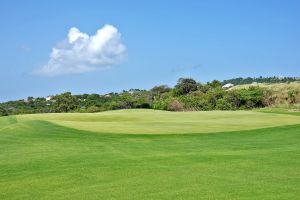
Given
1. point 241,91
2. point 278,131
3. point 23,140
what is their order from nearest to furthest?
1. point 23,140
2. point 278,131
3. point 241,91

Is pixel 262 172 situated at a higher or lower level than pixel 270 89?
lower

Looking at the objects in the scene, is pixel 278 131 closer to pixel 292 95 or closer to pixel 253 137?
pixel 253 137

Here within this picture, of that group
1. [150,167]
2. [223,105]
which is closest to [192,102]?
[223,105]

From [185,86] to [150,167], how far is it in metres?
→ 116

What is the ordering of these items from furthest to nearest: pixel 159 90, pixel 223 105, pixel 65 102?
pixel 159 90, pixel 65 102, pixel 223 105

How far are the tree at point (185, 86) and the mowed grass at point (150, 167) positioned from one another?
334 ft

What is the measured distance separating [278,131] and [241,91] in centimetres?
7230

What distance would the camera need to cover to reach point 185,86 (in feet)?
432

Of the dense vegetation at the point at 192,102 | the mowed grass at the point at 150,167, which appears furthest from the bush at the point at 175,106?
the mowed grass at the point at 150,167

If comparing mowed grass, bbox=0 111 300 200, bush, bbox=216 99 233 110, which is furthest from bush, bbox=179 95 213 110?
mowed grass, bbox=0 111 300 200

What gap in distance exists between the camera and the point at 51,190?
13.2 metres

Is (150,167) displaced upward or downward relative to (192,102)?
downward

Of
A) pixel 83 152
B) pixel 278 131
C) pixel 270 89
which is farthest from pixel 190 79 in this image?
pixel 83 152

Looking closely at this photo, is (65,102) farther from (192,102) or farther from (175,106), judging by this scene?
(192,102)
